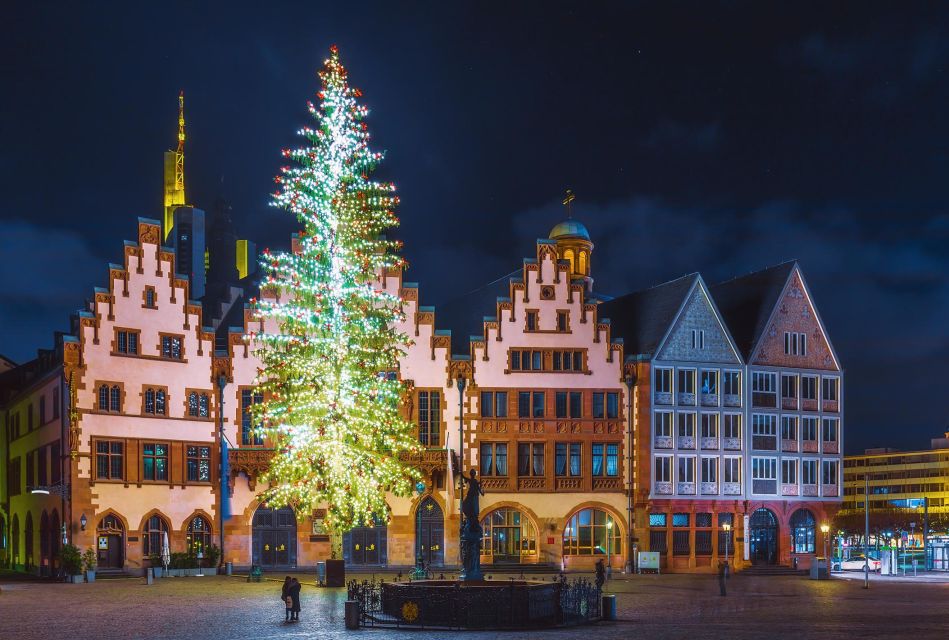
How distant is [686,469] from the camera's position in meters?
67.3

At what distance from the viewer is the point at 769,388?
69688mm

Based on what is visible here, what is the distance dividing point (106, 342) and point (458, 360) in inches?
710

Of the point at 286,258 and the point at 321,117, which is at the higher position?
the point at 321,117

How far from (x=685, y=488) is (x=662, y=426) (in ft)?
12.1

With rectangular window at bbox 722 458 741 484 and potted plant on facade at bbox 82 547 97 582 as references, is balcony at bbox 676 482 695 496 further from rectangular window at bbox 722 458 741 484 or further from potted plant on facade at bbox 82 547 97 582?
potted plant on facade at bbox 82 547 97 582

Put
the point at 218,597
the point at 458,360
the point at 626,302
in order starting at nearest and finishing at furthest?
1. the point at 218,597
2. the point at 458,360
3. the point at 626,302

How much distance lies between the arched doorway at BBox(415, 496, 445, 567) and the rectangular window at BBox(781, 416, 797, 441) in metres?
20.5

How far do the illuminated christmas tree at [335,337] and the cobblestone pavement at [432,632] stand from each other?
507 centimetres

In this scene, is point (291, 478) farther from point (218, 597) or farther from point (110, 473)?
point (110, 473)

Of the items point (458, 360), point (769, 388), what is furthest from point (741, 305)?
point (458, 360)

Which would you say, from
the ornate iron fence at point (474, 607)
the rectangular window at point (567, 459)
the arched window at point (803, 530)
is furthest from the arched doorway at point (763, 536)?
the ornate iron fence at point (474, 607)

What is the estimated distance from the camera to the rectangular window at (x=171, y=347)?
61.8 m

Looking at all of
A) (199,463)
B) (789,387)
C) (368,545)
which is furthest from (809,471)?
(199,463)

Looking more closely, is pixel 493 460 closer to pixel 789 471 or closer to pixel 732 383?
pixel 732 383
